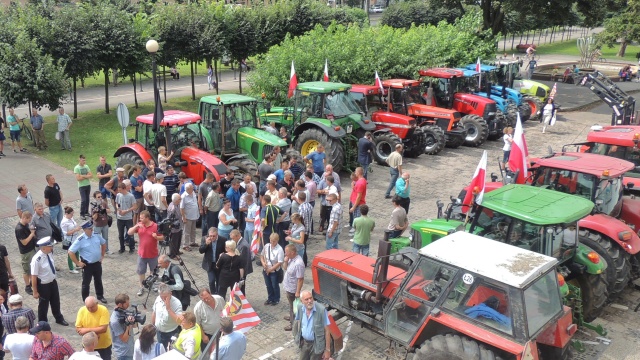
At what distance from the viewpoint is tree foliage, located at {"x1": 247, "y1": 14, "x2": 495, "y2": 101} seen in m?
19.9

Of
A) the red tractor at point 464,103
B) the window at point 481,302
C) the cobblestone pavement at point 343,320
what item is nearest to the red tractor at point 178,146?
the cobblestone pavement at point 343,320

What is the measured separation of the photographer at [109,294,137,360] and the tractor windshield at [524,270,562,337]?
443 centimetres

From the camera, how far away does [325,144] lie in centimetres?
1480

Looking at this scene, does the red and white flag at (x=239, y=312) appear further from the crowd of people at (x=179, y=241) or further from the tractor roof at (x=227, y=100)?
the tractor roof at (x=227, y=100)

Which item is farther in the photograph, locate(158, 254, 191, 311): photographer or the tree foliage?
the tree foliage

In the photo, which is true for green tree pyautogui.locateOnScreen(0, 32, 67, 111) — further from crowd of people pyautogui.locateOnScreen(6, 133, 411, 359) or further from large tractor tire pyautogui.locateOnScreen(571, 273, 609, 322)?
large tractor tire pyautogui.locateOnScreen(571, 273, 609, 322)

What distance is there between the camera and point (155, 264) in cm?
915

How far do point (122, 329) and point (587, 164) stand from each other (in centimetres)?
786

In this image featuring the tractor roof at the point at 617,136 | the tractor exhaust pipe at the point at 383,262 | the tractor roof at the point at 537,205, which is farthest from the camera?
the tractor roof at the point at 617,136

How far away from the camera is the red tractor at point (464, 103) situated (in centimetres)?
1914

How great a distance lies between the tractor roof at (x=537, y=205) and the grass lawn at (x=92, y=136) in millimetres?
12241

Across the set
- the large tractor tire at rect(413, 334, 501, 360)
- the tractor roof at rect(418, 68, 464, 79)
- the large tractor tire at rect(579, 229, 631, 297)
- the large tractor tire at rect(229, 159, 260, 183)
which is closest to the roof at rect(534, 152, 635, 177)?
the large tractor tire at rect(579, 229, 631, 297)

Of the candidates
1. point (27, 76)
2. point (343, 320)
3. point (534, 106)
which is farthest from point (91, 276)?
point (534, 106)

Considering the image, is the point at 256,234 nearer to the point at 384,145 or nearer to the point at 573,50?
the point at 384,145
